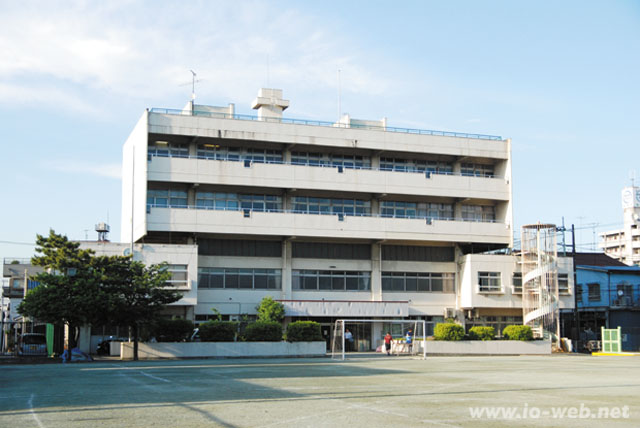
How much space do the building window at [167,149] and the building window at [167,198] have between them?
2.78 m

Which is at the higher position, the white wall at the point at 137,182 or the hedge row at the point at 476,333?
the white wall at the point at 137,182

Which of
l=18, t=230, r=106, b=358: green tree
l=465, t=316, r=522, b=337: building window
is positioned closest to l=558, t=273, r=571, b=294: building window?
l=465, t=316, r=522, b=337: building window

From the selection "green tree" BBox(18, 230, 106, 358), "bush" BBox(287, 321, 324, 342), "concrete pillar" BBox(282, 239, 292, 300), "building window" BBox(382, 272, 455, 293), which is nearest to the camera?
"green tree" BBox(18, 230, 106, 358)

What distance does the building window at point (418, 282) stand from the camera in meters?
57.9

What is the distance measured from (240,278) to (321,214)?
790 cm

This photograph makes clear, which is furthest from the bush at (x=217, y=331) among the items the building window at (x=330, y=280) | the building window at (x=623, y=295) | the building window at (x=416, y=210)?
the building window at (x=623, y=295)

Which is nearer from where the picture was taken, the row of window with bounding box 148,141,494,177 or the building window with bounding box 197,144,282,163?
the row of window with bounding box 148,141,494,177

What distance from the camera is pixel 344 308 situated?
54.7 metres

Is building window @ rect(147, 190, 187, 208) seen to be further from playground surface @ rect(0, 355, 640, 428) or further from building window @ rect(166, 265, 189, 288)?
playground surface @ rect(0, 355, 640, 428)

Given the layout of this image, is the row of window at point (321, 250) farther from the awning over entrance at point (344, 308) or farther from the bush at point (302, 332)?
the bush at point (302, 332)

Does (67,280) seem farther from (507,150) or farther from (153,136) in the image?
(507,150)

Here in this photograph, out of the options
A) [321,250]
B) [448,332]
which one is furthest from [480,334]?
[321,250]

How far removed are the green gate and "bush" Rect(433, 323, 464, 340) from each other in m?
11.7

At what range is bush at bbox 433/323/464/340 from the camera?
47.9m
